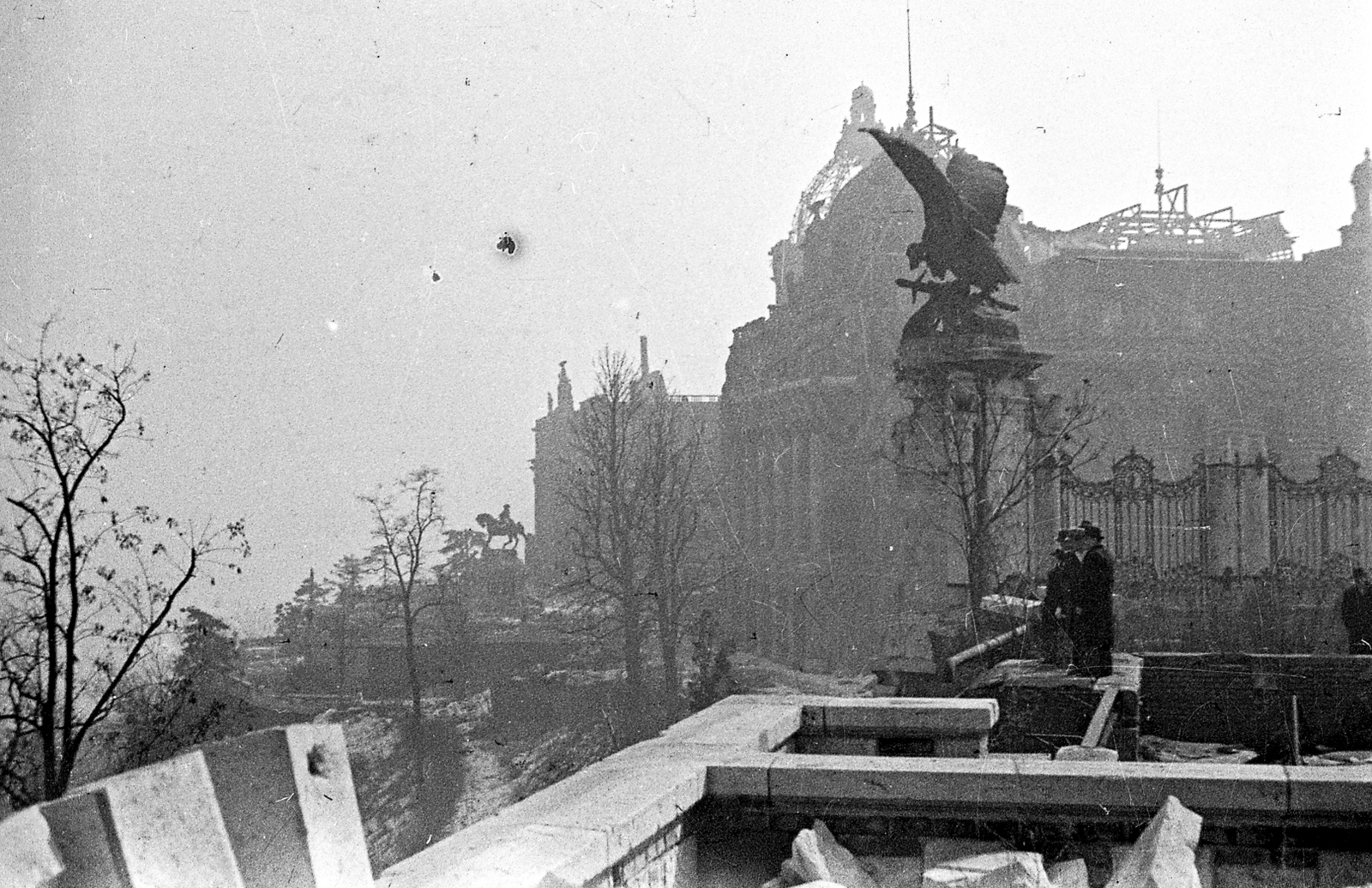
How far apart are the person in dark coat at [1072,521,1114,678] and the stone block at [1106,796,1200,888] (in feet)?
16.9

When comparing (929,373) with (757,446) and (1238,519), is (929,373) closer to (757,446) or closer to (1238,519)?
(1238,519)

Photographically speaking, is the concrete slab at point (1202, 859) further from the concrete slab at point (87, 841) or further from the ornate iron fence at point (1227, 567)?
the ornate iron fence at point (1227, 567)

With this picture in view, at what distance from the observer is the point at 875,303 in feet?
111

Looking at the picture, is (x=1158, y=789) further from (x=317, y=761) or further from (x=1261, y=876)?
(x=317, y=761)

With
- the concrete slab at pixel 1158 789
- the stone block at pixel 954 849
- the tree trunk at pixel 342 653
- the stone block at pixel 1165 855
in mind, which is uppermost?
the concrete slab at pixel 1158 789

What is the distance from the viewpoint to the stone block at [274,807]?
295 cm

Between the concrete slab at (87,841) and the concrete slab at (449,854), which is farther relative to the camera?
the concrete slab at (449,854)

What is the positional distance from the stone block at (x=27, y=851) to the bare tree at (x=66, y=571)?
6.11 m

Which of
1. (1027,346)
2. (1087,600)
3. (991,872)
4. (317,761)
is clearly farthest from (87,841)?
(1027,346)

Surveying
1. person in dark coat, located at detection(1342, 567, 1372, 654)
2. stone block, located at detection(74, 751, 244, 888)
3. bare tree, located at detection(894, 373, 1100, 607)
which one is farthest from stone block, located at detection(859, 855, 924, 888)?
person in dark coat, located at detection(1342, 567, 1372, 654)

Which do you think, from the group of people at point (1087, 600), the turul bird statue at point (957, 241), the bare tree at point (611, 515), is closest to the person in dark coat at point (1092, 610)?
the group of people at point (1087, 600)

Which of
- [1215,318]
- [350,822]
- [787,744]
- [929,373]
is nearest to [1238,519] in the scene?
[929,373]

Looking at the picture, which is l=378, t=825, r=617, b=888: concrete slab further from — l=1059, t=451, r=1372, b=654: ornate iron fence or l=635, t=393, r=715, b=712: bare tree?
l=635, t=393, r=715, b=712: bare tree

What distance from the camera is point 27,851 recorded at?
90.1 inches
